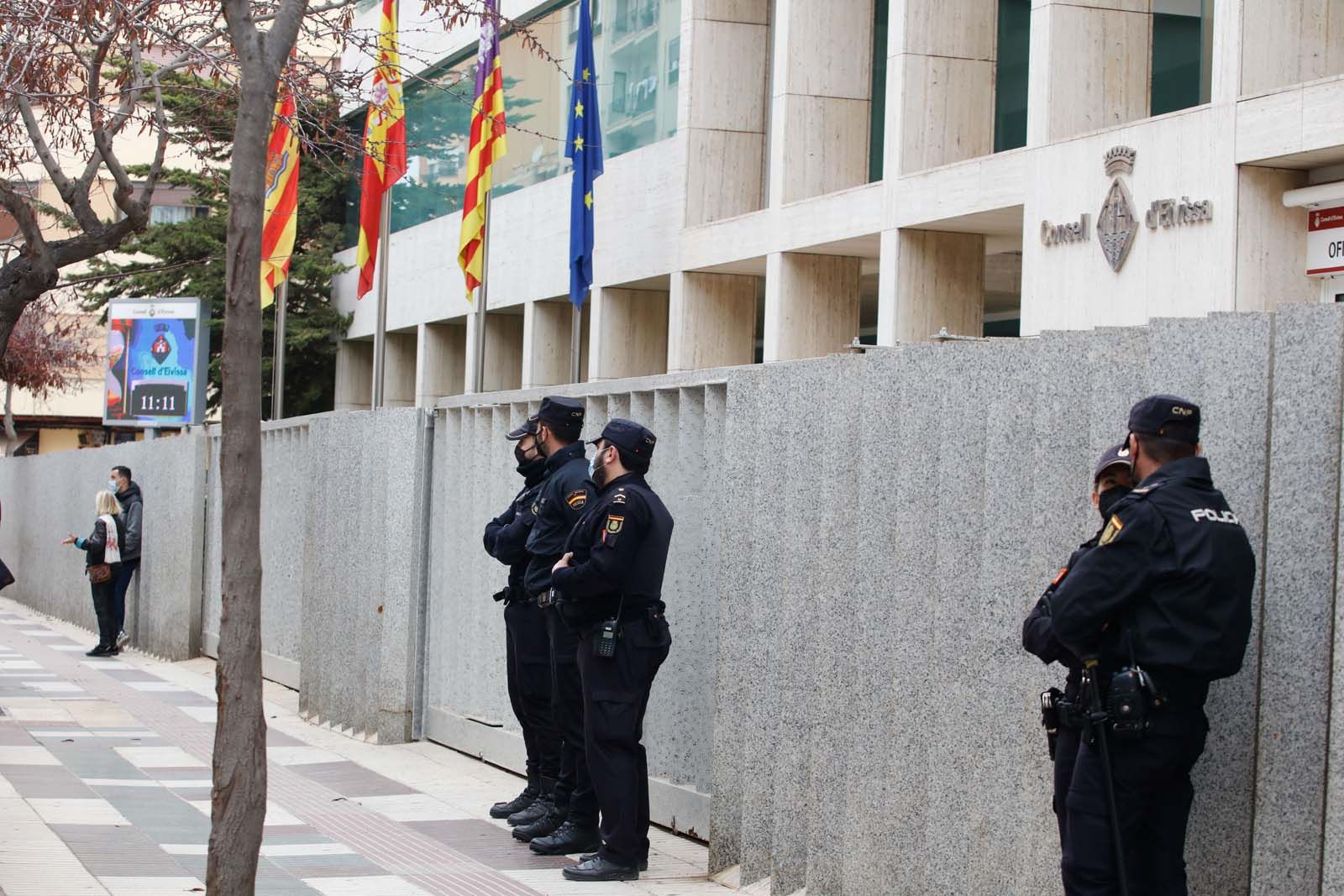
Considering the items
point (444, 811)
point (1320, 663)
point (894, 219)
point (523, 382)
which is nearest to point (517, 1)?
point (523, 382)

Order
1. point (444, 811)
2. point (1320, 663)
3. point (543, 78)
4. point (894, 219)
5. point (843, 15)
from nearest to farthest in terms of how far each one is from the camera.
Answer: point (1320, 663)
point (444, 811)
point (894, 219)
point (843, 15)
point (543, 78)

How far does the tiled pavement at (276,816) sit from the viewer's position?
7.80 metres

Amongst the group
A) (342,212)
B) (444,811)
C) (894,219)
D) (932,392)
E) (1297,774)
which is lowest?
(444,811)

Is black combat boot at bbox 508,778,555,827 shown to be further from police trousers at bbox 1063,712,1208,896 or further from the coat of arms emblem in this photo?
the coat of arms emblem

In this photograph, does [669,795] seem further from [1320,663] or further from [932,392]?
[1320,663]

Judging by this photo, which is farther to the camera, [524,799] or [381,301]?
[381,301]

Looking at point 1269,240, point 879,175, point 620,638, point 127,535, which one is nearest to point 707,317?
point 879,175

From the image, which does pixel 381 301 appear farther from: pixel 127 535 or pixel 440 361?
pixel 440 361

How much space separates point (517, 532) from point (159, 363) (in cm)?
1635

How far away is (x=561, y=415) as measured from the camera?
892 cm

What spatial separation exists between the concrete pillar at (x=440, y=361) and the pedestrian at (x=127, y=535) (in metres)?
12.3

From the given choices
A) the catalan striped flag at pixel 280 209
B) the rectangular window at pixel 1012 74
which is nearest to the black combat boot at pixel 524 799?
the catalan striped flag at pixel 280 209

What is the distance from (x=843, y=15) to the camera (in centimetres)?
2041

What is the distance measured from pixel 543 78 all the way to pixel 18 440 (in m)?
40.6
